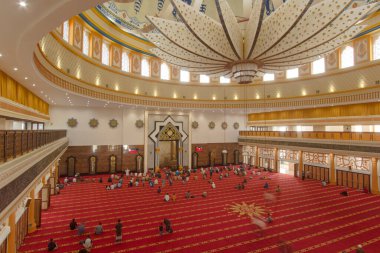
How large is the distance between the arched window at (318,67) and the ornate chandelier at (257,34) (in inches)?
414

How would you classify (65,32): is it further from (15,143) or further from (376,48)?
(376,48)

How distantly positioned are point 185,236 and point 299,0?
6559mm

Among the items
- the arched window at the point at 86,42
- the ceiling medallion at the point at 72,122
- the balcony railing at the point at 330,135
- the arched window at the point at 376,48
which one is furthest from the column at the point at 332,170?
the ceiling medallion at the point at 72,122

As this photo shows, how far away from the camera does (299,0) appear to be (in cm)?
398

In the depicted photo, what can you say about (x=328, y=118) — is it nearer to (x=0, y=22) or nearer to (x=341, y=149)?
(x=341, y=149)

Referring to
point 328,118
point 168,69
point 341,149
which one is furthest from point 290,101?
point 168,69

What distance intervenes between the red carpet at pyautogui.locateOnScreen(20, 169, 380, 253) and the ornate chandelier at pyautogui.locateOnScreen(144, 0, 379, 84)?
474 cm

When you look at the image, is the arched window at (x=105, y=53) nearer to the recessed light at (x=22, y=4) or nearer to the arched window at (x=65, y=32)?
the arched window at (x=65, y=32)

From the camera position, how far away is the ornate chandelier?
418 centimetres

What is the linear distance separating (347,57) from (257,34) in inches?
475

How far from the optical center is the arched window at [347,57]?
1296 centimetres

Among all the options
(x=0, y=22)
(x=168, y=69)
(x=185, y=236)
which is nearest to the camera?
(x=0, y=22)

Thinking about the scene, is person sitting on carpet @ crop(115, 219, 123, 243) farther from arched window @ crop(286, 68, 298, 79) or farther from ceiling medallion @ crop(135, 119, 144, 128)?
arched window @ crop(286, 68, 298, 79)

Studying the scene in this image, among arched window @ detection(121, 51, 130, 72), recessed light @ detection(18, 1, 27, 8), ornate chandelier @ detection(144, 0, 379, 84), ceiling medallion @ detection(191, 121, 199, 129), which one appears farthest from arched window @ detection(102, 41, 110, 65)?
recessed light @ detection(18, 1, 27, 8)
